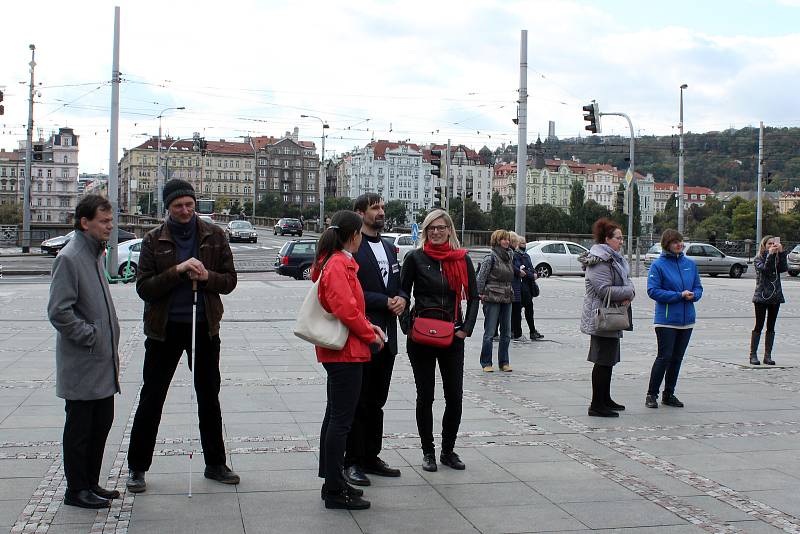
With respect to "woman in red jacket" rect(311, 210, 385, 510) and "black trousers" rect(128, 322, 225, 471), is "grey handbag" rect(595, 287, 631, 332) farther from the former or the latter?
"black trousers" rect(128, 322, 225, 471)

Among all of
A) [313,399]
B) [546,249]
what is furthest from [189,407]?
[546,249]

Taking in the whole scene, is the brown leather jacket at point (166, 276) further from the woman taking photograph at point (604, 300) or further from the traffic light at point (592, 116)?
the traffic light at point (592, 116)

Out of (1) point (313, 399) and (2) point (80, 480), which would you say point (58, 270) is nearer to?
(2) point (80, 480)

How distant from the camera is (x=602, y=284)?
8547mm

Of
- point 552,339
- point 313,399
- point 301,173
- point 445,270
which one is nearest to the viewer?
point 445,270

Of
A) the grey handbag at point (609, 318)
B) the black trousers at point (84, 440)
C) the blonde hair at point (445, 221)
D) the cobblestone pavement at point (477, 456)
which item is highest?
the blonde hair at point (445, 221)

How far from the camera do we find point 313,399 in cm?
908

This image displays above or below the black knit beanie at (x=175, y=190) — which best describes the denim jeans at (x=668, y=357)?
below

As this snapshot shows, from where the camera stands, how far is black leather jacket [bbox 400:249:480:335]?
21.4 feet

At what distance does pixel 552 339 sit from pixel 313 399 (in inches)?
262

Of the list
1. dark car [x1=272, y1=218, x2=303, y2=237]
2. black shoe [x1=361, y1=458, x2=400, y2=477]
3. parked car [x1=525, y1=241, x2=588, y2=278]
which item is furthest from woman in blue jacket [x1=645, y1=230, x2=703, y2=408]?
dark car [x1=272, y1=218, x2=303, y2=237]

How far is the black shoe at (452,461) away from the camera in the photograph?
6.54 m

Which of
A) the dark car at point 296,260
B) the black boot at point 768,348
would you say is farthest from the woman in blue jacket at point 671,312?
the dark car at point 296,260

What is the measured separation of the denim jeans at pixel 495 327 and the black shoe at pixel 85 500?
645 centimetres
